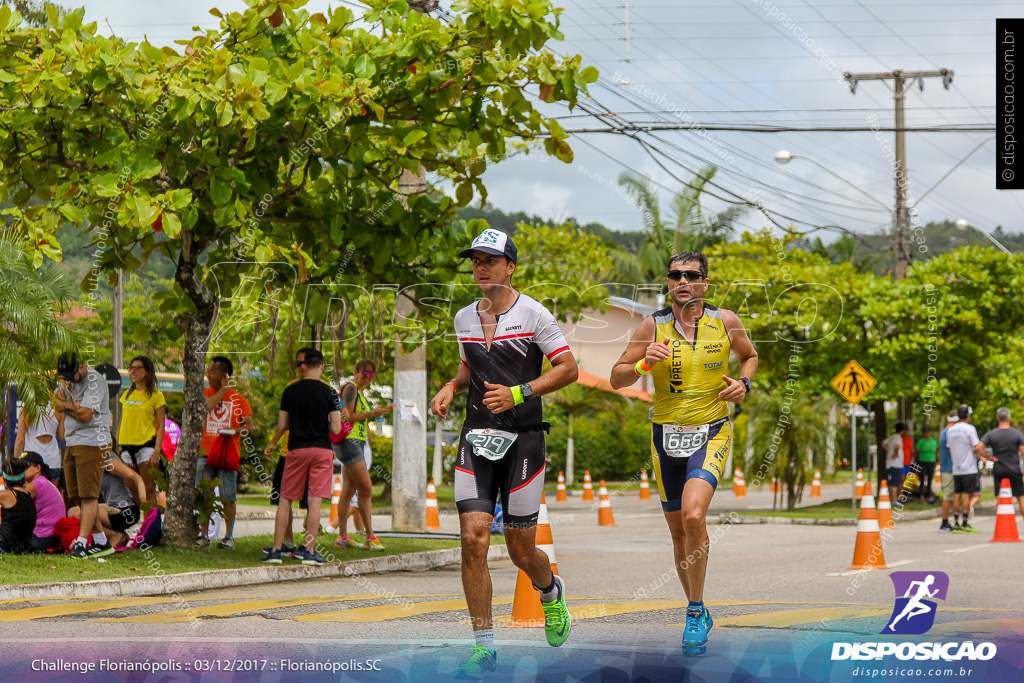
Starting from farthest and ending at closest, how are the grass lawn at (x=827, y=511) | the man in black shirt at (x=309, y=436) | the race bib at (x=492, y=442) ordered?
the grass lawn at (x=827, y=511), the man in black shirt at (x=309, y=436), the race bib at (x=492, y=442)

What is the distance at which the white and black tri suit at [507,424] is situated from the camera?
593cm

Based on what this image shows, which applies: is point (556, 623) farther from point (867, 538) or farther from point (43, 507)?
point (867, 538)

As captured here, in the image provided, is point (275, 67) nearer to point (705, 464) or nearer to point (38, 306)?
point (38, 306)

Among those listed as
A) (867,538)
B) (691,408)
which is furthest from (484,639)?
(867,538)

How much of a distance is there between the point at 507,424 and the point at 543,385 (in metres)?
0.27

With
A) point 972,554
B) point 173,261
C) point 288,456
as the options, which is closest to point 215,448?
point 288,456

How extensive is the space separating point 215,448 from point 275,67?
4272 millimetres

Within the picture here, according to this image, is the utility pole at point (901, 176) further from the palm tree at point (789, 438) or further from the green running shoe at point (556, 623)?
the green running shoe at point (556, 623)

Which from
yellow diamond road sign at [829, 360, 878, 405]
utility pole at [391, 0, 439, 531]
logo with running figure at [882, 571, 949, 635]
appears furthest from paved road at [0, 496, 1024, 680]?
yellow diamond road sign at [829, 360, 878, 405]

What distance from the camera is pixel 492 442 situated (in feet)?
19.4

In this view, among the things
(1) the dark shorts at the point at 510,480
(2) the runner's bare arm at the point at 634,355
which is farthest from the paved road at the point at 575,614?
(2) the runner's bare arm at the point at 634,355

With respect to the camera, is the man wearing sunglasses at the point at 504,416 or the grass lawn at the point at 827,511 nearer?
the man wearing sunglasses at the point at 504,416

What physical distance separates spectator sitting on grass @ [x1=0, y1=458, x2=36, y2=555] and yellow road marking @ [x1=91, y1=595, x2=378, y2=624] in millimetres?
3082

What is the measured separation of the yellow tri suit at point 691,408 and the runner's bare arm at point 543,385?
76 centimetres
